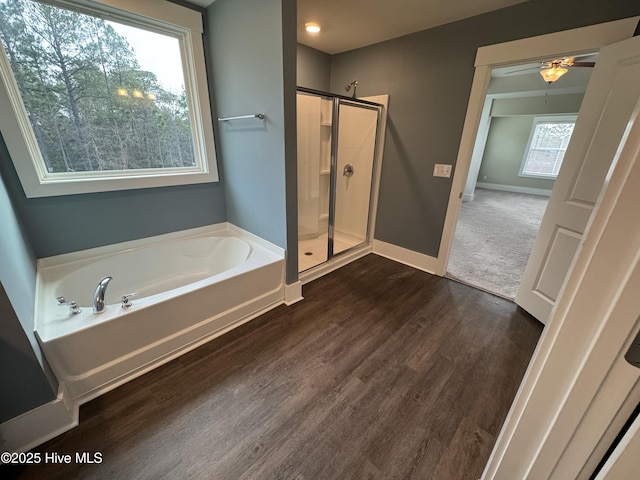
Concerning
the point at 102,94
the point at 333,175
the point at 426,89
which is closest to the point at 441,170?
the point at 426,89

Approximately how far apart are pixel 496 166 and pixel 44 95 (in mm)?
9898

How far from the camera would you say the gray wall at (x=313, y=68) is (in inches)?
109

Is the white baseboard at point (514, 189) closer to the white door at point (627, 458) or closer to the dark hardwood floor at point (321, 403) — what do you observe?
the dark hardwood floor at point (321, 403)

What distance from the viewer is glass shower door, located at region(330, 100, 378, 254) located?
9.35 feet

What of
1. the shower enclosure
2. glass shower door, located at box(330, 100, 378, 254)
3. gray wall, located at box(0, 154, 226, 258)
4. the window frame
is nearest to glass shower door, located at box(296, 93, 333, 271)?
the shower enclosure

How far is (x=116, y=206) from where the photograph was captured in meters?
2.02

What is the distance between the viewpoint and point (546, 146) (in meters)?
7.22

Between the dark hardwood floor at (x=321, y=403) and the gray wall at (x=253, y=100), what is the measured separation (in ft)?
2.88

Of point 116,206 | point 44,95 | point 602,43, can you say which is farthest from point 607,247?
point 44,95

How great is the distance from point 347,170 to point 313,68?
1.21m

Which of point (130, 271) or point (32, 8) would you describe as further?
point (130, 271)

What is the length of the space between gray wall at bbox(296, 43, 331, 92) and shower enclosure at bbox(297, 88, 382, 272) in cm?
28

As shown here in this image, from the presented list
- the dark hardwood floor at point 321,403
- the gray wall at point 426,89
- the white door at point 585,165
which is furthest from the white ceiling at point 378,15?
the dark hardwood floor at point 321,403

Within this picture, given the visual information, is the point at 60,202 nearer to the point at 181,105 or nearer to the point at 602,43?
the point at 181,105
